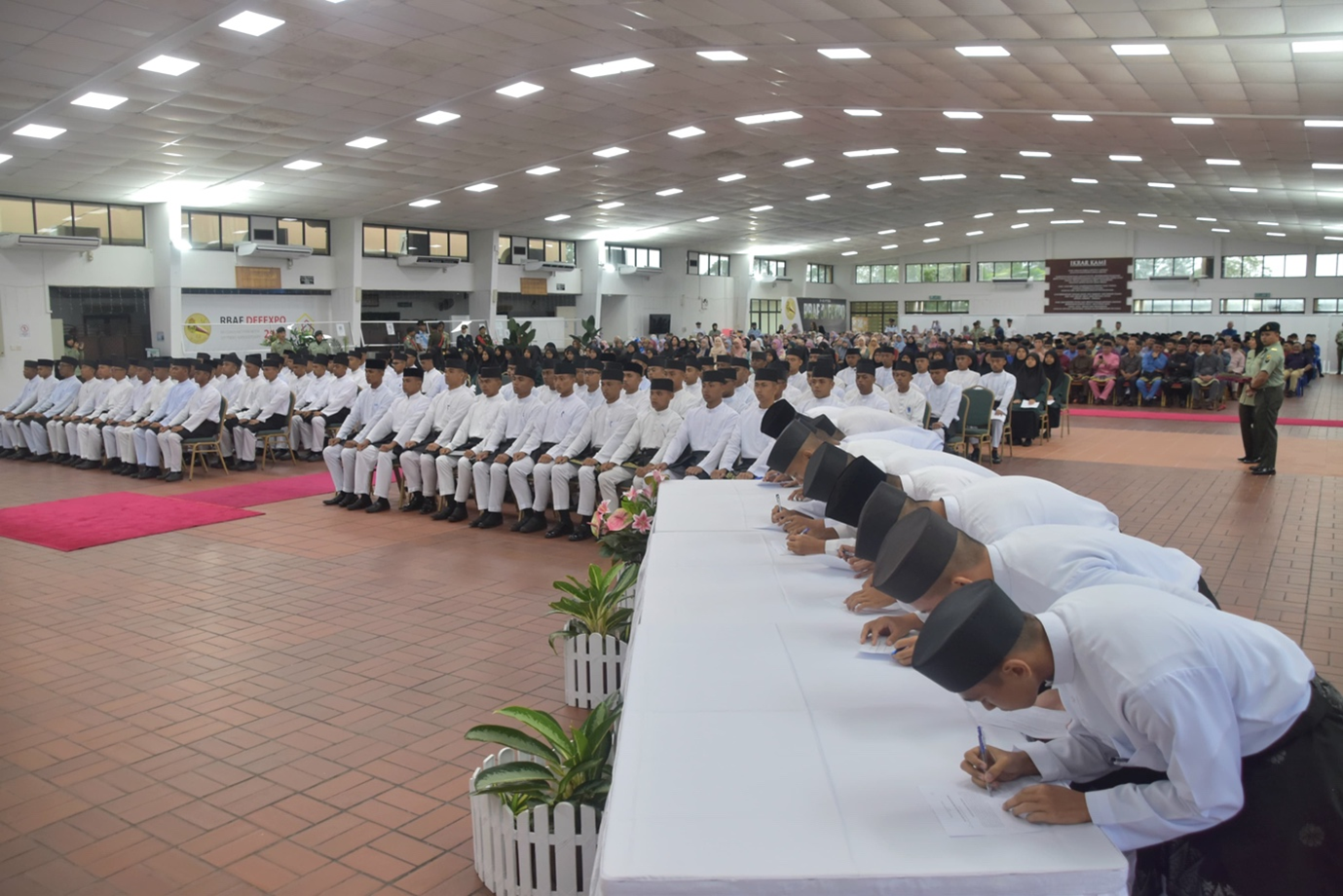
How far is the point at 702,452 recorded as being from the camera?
24.6 ft

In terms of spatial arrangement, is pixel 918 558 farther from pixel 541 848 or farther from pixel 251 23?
pixel 251 23

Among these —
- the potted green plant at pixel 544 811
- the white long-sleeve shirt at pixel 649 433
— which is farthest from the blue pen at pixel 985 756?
the white long-sleeve shirt at pixel 649 433

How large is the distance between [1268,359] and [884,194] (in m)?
14.5

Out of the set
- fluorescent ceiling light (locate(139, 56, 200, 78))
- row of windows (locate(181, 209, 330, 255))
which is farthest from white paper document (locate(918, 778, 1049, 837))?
row of windows (locate(181, 209, 330, 255))

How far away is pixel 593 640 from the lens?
424 cm

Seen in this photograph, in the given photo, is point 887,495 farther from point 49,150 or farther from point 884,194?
point 884,194

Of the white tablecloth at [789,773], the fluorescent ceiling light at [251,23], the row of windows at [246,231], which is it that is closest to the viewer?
the white tablecloth at [789,773]

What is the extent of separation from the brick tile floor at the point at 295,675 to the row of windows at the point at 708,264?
24.4 m

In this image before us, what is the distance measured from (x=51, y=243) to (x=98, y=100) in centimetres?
625

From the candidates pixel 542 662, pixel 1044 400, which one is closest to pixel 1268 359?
pixel 1044 400

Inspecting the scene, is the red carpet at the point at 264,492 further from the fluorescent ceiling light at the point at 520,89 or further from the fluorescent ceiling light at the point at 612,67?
the fluorescent ceiling light at the point at 612,67

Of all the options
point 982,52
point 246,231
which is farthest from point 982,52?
point 246,231

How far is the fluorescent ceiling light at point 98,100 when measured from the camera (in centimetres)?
1106

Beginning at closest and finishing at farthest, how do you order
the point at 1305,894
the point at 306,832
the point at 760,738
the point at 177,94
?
the point at 1305,894, the point at 760,738, the point at 306,832, the point at 177,94
